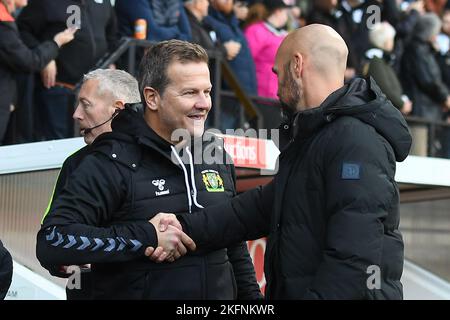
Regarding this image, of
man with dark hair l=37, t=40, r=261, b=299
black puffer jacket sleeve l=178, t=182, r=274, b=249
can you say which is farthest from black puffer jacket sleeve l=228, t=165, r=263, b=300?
black puffer jacket sleeve l=178, t=182, r=274, b=249

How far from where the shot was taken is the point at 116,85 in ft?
14.0

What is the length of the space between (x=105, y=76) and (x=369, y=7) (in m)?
6.93

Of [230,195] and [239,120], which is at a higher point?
[230,195]

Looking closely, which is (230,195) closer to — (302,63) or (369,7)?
(302,63)

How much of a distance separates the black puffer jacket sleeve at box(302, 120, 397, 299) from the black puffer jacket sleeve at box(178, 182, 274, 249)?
0.58m

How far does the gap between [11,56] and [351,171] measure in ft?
14.3

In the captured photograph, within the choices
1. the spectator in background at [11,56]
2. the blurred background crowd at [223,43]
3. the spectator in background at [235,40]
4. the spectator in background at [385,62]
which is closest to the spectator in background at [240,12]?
the blurred background crowd at [223,43]

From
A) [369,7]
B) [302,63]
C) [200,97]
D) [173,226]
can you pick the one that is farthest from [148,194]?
[369,7]

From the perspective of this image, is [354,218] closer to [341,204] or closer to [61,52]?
[341,204]

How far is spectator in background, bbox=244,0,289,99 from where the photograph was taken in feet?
29.7

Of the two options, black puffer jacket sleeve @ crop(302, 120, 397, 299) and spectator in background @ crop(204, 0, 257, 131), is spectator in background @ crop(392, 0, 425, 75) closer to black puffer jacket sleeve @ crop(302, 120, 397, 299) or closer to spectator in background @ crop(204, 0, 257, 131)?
spectator in background @ crop(204, 0, 257, 131)

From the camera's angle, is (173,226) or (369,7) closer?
(173,226)

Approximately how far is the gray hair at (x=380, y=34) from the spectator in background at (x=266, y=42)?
4.82 ft

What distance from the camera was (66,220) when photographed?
3365 mm
